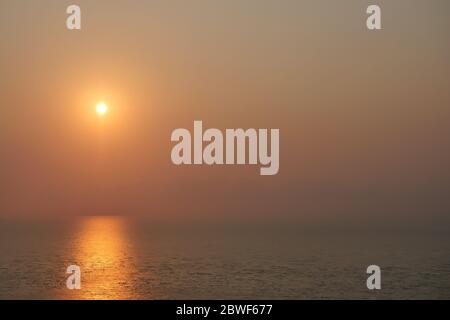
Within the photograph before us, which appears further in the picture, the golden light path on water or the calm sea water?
the calm sea water

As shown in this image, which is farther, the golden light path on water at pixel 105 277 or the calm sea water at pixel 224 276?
the calm sea water at pixel 224 276

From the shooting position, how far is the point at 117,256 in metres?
75.1

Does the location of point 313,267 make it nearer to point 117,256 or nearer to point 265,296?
point 265,296

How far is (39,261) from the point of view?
6550 cm

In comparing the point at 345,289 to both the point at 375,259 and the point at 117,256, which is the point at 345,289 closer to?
the point at 375,259

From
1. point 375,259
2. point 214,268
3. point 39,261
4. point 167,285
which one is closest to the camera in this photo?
point 167,285

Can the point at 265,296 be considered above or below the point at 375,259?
above
